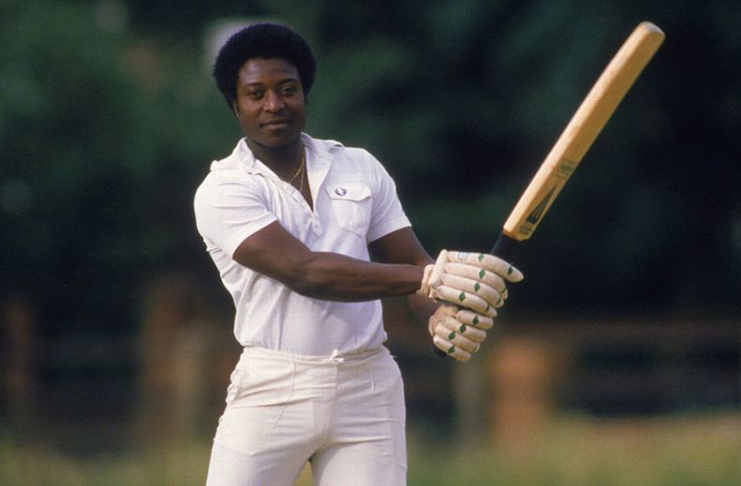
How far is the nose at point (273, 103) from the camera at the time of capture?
13.9ft

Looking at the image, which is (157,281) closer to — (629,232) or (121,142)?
(121,142)

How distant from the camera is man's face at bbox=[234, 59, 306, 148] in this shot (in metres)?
A: 4.24

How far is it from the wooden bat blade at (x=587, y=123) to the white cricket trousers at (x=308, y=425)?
0.60 m

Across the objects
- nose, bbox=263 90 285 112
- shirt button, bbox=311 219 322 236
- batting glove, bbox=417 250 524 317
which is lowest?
batting glove, bbox=417 250 524 317

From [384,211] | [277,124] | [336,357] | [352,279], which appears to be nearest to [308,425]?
[336,357]

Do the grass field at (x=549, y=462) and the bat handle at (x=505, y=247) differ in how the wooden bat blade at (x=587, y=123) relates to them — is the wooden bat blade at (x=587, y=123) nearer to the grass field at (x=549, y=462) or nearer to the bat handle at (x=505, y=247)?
the bat handle at (x=505, y=247)

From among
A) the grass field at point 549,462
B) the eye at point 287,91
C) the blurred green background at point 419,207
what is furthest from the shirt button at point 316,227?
the blurred green background at point 419,207

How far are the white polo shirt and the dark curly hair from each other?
21 centimetres

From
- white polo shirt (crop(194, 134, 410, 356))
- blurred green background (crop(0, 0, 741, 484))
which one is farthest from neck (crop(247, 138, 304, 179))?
blurred green background (crop(0, 0, 741, 484))

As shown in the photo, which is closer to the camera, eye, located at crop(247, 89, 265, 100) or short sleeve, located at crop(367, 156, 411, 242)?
eye, located at crop(247, 89, 265, 100)

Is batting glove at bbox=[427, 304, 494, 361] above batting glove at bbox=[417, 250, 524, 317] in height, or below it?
below

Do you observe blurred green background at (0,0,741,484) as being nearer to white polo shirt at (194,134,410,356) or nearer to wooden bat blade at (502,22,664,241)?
white polo shirt at (194,134,410,356)

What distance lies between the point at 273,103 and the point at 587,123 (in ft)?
2.86

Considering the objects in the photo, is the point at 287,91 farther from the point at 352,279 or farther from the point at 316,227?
the point at 352,279
